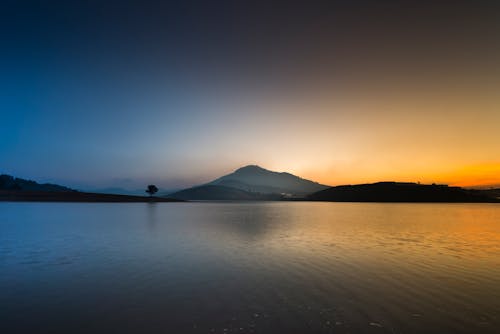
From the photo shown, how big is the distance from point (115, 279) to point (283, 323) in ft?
43.3

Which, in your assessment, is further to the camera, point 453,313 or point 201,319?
point 453,313

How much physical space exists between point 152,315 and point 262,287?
7.39 metres

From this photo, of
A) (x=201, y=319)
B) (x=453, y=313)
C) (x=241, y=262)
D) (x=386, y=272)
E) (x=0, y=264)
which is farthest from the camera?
(x=241, y=262)

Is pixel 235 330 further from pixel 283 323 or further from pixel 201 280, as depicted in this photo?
pixel 201 280

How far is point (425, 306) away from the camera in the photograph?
15930 mm

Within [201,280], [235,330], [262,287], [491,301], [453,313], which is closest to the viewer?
[235,330]

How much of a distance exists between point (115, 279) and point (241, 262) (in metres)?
10.4

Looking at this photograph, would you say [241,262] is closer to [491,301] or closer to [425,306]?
[425,306]

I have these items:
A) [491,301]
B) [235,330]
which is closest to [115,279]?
[235,330]

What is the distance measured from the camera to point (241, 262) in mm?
27172

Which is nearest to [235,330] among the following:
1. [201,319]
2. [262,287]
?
[201,319]

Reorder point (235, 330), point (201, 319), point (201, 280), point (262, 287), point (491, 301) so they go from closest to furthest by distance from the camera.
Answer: point (235, 330)
point (201, 319)
point (491, 301)
point (262, 287)
point (201, 280)

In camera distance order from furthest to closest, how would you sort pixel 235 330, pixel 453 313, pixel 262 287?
1. pixel 262 287
2. pixel 453 313
3. pixel 235 330

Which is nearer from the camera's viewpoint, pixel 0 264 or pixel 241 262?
pixel 0 264
